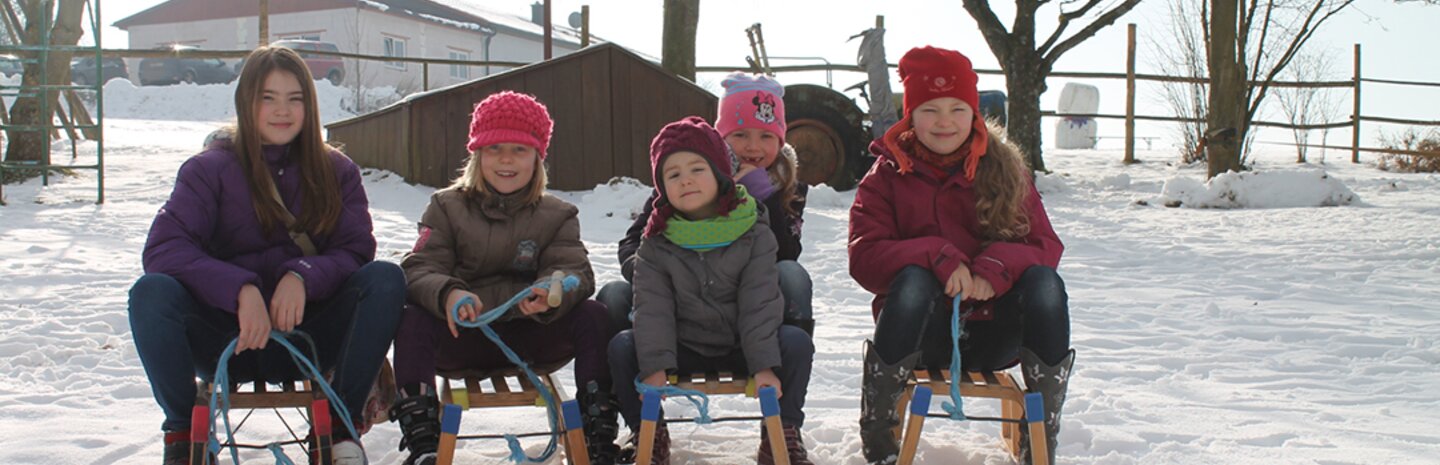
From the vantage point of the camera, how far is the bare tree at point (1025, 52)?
12.0 meters

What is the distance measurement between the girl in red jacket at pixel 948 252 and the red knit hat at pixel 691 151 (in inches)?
14.7

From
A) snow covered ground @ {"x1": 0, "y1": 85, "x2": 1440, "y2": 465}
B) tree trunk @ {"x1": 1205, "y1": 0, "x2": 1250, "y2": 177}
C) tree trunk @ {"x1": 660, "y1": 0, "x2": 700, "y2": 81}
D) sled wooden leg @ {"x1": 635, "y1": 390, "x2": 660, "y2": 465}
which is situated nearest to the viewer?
sled wooden leg @ {"x1": 635, "y1": 390, "x2": 660, "y2": 465}

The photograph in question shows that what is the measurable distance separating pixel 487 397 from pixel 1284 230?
24.3 feet

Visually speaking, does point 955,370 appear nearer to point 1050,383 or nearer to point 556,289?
point 1050,383

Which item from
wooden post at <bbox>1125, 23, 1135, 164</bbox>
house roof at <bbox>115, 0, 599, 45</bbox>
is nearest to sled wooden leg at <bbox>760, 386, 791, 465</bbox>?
wooden post at <bbox>1125, 23, 1135, 164</bbox>

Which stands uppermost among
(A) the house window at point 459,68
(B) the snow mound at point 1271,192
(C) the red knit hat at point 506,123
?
(A) the house window at point 459,68

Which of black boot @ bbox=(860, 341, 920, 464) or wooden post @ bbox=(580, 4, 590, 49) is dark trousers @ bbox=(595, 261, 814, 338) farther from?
wooden post @ bbox=(580, 4, 590, 49)

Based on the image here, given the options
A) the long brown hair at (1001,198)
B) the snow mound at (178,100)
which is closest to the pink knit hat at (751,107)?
the long brown hair at (1001,198)

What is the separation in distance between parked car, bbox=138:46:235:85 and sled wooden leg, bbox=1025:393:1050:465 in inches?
1028

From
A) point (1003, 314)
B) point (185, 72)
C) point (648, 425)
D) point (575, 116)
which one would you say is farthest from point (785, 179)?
point (185, 72)

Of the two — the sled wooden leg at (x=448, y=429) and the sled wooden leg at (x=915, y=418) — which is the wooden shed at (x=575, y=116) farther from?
the sled wooden leg at (x=915, y=418)

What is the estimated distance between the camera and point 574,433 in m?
2.66

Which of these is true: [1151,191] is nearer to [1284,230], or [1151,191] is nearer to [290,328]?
[1284,230]

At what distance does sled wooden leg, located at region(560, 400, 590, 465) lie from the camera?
104 inches
